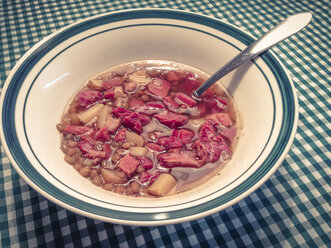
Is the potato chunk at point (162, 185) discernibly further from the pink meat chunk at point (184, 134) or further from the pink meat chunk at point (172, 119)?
the pink meat chunk at point (172, 119)

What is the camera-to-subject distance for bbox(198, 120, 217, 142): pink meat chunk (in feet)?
4.61

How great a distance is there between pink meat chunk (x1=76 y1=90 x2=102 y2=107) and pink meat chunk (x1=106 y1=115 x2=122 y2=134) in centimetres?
18

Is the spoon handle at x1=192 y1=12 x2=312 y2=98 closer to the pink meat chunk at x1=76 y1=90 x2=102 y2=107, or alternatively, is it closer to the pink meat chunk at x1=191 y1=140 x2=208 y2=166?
the pink meat chunk at x1=191 y1=140 x2=208 y2=166

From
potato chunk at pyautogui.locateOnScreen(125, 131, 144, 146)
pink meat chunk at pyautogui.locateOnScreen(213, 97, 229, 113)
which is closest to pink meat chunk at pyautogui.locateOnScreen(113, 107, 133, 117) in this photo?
potato chunk at pyautogui.locateOnScreen(125, 131, 144, 146)

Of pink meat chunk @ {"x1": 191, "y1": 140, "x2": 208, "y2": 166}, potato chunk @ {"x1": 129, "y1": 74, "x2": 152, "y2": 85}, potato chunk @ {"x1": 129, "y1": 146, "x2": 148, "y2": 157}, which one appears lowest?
potato chunk @ {"x1": 129, "y1": 146, "x2": 148, "y2": 157}

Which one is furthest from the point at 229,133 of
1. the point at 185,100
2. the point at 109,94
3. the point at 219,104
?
the point at 109,94

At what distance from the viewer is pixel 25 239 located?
3.91ft

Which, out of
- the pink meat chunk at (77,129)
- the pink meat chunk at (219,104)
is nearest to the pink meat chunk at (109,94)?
the pink meat chunk at (77,129)

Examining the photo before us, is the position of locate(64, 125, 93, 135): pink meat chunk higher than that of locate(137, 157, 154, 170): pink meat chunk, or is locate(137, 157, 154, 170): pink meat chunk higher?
locate(137, 157, 154, 170): pink meat chunk

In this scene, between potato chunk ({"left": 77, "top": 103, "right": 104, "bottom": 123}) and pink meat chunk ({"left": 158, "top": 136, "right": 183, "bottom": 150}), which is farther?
potato chunk ({"left": 77, "top": 103, "right": 104, "bottom": 123})

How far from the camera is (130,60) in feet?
5.69

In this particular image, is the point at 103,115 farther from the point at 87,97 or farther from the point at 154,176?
the point at 154,176

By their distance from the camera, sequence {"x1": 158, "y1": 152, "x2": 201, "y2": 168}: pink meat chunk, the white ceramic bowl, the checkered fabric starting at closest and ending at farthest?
the white ceramic bowl < the checkered fabric < {"x1": 158, "y1": 152, "x2": 201, "y2": 168}: pink meat chunk

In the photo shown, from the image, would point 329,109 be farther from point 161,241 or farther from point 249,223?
point 161,241
